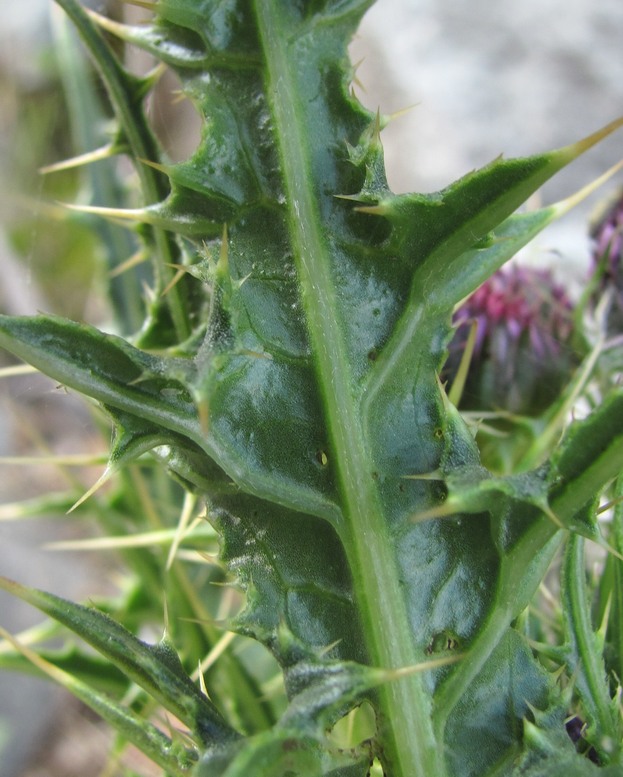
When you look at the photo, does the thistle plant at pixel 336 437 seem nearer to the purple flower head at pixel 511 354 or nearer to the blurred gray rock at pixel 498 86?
the purple flower head at pixel 511 354

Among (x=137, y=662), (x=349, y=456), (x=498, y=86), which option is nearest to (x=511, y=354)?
(x=349, y=456)

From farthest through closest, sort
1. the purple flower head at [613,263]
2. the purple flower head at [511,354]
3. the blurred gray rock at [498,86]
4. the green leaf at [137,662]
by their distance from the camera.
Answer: the blurred gray rock at [498,86], the purple flower head at [613,263], the purple flower head at [511,354], the green leaf at [137,662]

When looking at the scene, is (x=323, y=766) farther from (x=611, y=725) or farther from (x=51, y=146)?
(x=51, y=146)

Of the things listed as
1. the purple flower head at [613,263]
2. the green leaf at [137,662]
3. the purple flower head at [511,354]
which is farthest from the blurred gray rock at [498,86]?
the green leaf at [137,662]

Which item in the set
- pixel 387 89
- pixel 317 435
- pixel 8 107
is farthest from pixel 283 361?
pixel 8 107

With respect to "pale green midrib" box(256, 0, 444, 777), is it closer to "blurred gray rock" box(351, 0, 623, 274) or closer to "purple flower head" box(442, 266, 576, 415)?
"purple flower head" box(442, 266, 576, 415)

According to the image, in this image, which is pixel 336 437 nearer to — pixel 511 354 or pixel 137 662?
pixel 137 662

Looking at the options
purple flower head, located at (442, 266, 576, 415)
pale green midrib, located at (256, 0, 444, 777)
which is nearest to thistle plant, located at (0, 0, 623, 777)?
pale green midrib, located at (256, 0, 444, 777)
